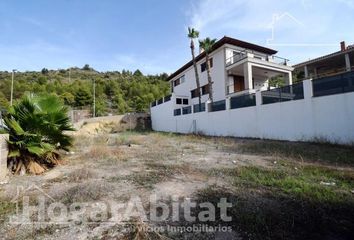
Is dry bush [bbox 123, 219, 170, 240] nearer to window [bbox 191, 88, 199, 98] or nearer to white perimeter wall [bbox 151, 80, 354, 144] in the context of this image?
white perimeter wall [bbox 151, 80, 354, 144]

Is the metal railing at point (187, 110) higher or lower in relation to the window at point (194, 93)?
lower

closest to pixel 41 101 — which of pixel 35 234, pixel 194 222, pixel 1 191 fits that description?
pixel 1 191

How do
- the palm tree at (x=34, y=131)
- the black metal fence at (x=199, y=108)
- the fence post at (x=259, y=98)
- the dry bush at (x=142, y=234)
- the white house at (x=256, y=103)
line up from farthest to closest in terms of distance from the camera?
the black metal fence at (x=199, y=108)
the fence post at (x=259, y=98)
the white house at (x=256, y=103)
the palm tree at (x=34, y=131)
the dry bush at (x=142, y=234)

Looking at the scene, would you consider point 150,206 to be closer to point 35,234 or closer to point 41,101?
point 35,234

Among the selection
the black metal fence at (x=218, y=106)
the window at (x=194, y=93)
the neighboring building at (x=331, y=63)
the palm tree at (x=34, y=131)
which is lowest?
the palm tree at (x=34, y=131)

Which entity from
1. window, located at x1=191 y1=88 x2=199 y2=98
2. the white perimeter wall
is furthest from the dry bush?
window, located at x1=191 y1=88 x2=199 y2=98

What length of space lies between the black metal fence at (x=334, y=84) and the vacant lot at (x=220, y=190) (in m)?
3.21

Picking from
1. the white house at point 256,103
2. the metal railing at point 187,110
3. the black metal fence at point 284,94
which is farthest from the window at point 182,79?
A: the black metal fence at point 284,94

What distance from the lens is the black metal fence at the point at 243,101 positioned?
15.8 metres

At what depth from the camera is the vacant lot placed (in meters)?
3.32

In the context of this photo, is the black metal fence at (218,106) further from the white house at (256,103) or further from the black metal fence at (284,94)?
the black metal fence at (284,94)

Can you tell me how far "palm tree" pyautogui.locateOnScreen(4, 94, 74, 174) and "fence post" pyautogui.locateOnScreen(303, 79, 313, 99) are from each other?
37.0ft

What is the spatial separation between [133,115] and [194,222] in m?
32.7

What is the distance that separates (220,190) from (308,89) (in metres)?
9.57
